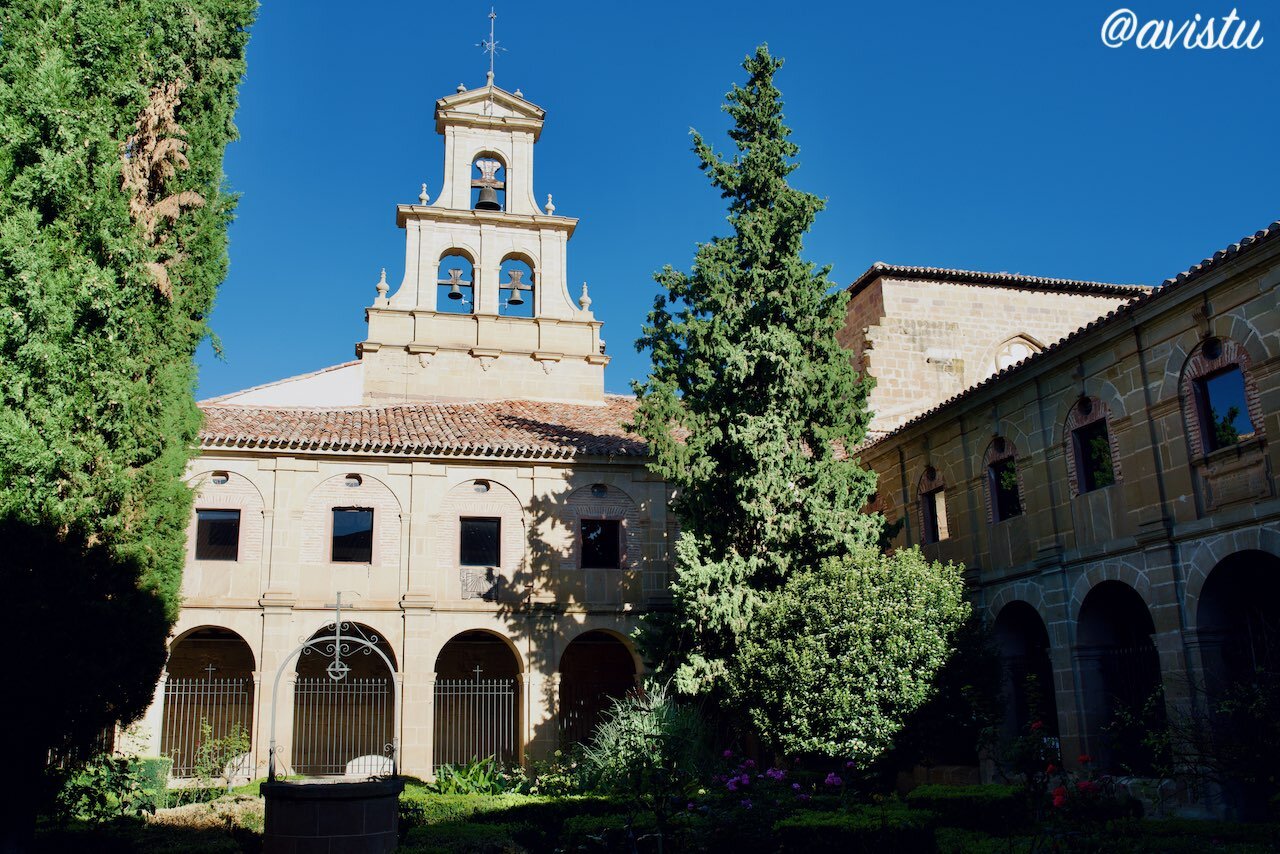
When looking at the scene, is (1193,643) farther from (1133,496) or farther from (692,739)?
(692,739)

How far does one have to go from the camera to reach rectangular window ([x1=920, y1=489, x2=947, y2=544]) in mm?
20844

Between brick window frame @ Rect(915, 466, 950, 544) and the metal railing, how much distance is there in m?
11.3

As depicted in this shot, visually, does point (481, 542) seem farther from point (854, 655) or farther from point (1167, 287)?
point (1167, 287)

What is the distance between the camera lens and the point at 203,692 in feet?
→ 72.7

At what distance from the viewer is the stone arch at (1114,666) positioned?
1577cm

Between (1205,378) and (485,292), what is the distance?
17.0 m

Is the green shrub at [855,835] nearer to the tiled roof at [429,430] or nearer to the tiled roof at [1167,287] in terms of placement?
the tiled roof at [1167,287]

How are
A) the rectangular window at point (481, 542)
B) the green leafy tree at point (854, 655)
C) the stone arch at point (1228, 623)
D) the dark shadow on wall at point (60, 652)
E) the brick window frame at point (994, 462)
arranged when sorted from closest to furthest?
the dark shadow on wall at point (60, 652), the stone arch at point (1228, 623), the green leafy tree at point (854, 655), the brick window frame at point (994, 462), the rectangular window at point (481, 542)

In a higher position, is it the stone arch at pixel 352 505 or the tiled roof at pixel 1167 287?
the tiled roof at pixel 1167 287

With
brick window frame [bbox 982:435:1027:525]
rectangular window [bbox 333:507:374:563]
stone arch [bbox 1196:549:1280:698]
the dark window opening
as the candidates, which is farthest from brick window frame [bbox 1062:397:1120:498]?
rectangular window [bbox 333:507:374:563]

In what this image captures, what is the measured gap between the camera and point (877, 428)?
25.1 m

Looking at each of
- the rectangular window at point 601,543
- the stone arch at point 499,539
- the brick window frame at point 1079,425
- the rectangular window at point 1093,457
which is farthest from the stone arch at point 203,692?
the rectangular window at point 1093,457

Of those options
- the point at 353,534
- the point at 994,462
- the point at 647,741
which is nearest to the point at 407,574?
the point at 353,534

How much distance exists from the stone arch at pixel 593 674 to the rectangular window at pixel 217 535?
724 cm
